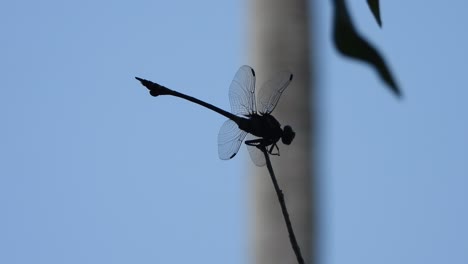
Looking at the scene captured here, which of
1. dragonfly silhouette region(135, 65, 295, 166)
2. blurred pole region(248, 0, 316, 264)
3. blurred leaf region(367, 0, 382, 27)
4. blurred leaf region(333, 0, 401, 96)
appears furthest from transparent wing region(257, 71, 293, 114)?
blurred pole region(248, 0, 316, 264)

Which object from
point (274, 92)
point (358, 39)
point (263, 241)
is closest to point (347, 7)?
point (358, 39)

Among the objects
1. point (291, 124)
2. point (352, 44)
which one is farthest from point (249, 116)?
point (291, 124)

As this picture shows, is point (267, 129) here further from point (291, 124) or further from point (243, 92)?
point (291, 124)

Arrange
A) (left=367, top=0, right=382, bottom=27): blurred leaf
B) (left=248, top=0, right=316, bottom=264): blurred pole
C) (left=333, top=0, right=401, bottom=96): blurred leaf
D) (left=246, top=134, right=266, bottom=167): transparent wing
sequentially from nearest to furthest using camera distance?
(left=367, top=0, right=382, bottom=27): blurred leaf < (left=333, top=0, right=401, bottom=96): blurred leaf < (left=246, top=134, right=266, bottom=167): transparent wing < (left=248, top=0, right=316, bottom=264): blurred pole

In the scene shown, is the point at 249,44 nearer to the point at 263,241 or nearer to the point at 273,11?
the point at 273,11

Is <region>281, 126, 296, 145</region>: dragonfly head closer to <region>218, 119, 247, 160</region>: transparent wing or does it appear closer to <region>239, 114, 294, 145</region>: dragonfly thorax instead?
<region>239, 114, 294, 145</region>: dragonfly thorax

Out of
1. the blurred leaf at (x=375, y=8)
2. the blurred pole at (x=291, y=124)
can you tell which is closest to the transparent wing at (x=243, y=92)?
the blurred leaf at (x=375, y=8)
